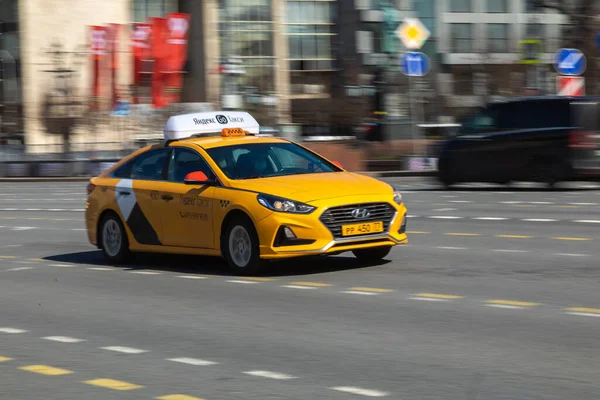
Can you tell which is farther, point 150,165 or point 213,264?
point 150,165

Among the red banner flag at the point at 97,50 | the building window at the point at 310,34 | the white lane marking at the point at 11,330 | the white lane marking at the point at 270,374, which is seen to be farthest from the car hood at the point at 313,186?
the building window at the point at 310,34

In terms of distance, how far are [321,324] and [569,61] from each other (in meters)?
21.5

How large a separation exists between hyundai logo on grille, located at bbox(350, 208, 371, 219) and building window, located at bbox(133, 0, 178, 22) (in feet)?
267

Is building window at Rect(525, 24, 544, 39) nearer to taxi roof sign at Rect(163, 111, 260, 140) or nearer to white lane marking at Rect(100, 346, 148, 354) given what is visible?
taxi roof sign at Rect(163, 111, 260, 140)

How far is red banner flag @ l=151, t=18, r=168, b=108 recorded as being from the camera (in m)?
69.0

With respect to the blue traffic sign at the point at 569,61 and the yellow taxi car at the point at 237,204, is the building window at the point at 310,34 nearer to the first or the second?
the blue traffic sign at the point at 569,61

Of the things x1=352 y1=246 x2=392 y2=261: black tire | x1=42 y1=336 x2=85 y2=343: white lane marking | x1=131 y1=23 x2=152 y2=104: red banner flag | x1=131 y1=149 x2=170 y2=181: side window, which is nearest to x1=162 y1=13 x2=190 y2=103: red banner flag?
x1=131 y1=23 x2=152 y2=104: red banner flag

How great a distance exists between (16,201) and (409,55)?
10.7 meters

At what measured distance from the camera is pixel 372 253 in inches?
516

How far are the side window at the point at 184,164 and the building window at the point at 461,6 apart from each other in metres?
82.9

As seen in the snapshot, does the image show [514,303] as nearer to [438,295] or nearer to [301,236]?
[438,295]

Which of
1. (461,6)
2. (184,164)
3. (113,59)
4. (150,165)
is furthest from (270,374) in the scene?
(461,6)

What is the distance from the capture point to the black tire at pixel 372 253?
512 inches

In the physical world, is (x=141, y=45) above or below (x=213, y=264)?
above
